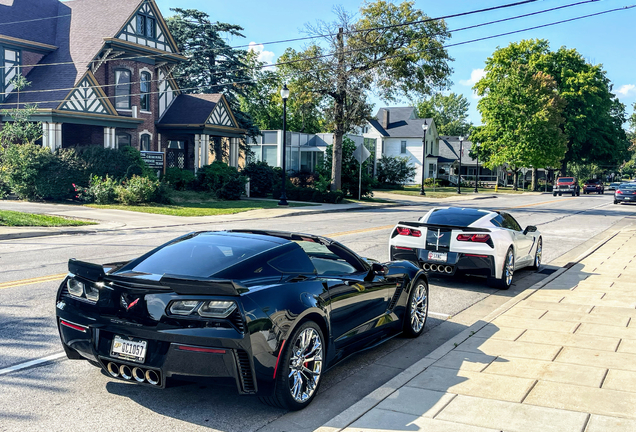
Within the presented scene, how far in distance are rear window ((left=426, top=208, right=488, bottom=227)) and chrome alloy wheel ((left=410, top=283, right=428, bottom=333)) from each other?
10.9ft

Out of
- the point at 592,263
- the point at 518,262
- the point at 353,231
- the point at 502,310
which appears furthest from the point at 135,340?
the point at 353,231

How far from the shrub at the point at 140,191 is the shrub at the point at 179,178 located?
648 centimetres

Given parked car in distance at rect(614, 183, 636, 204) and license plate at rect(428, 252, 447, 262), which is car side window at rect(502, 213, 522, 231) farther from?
parked car in distance at rect(614, 183, 636, 204)

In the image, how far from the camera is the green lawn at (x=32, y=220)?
58.3ft

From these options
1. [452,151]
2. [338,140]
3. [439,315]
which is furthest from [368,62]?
[452,151]

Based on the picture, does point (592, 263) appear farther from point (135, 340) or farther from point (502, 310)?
point (135, 340)

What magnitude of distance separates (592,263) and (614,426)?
31.7 ft

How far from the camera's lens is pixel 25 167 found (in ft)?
87.7

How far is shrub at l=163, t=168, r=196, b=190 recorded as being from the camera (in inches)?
1369

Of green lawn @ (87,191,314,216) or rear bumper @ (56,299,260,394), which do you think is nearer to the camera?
rear bumper @ (56,299,260,394)

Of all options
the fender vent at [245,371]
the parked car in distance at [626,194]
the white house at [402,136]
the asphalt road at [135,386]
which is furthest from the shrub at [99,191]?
the white house at [402,136]

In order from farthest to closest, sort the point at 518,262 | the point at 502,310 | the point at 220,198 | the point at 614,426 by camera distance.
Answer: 1. the point at 220,198
2. the point at 518,262
3. the point at 502,310
4. the point at 614,426

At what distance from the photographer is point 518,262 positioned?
11258 millimetres

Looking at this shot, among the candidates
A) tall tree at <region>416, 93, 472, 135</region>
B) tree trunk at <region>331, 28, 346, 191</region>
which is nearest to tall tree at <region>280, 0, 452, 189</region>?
tree trunk at <region>331, 28, 346, 191</region>
